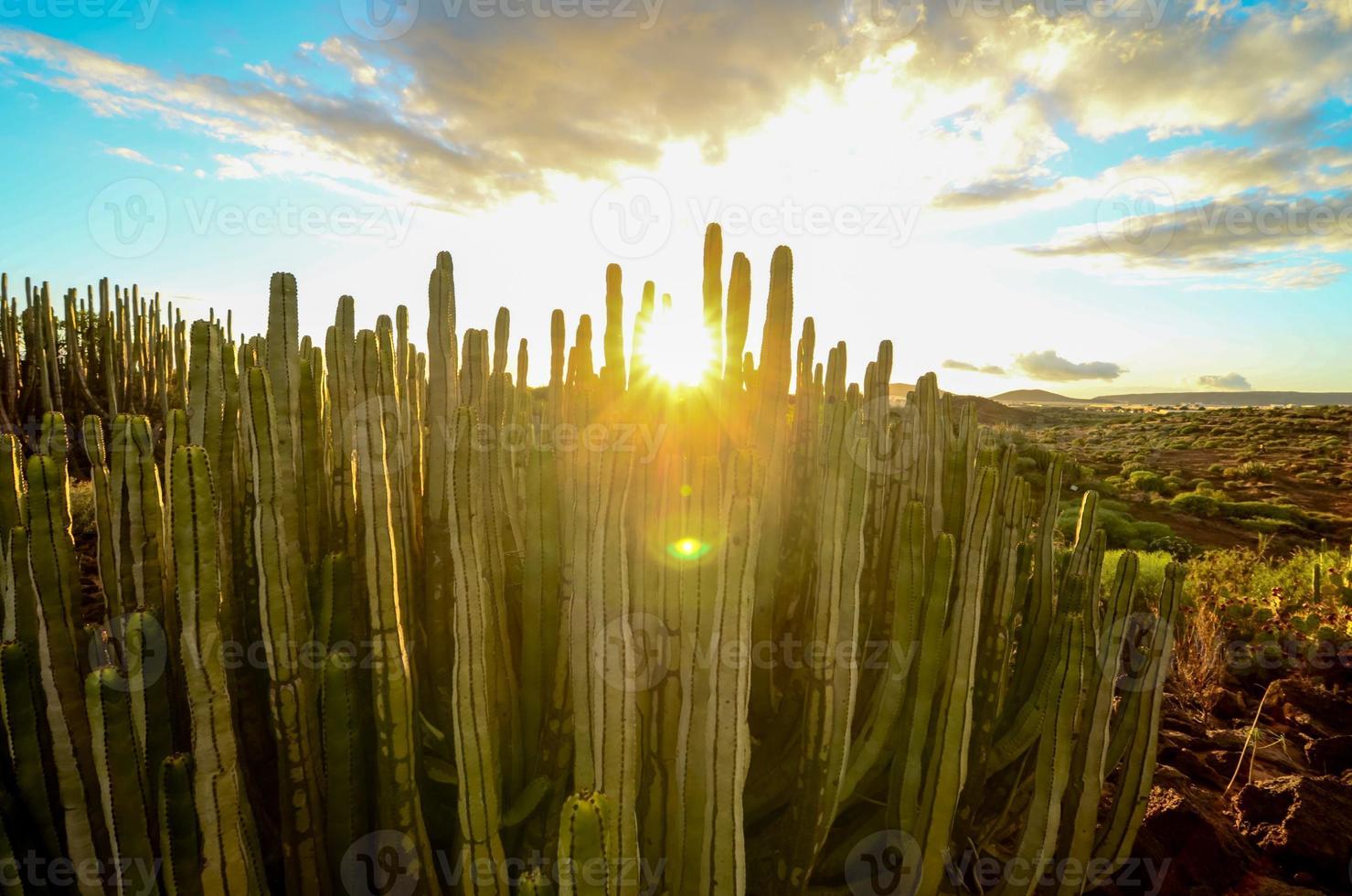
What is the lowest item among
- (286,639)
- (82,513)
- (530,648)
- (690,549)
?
(82,513)

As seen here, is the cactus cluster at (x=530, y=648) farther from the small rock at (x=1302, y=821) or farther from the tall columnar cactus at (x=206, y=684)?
the small rock at (x=1302, y=821)

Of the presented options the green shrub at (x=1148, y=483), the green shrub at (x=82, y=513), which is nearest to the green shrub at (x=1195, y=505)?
the green shrub at (x=1148, y=483)

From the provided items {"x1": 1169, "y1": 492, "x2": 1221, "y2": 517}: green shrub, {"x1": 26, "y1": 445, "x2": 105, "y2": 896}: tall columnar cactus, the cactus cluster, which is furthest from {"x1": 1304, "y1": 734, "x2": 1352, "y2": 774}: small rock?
{"x1": 1169, "y1": 492, "x2": 1221, "y2": 517}: green shrub

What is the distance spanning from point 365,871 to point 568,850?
0.81 m

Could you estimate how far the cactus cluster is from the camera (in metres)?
1.37

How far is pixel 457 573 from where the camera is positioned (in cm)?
143

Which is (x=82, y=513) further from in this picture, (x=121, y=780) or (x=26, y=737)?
(x=121, y=780)

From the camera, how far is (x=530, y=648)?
1.77 meters

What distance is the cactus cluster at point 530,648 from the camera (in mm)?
1371

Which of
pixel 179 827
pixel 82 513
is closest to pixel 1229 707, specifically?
pixel 179 827

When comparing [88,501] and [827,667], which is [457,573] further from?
[88,501]

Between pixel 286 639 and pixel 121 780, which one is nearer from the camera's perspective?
pixel 121 780

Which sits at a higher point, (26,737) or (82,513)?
(26,737)

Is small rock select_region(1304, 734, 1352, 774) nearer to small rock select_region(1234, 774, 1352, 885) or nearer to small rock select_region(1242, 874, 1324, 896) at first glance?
small rock select_region(1234, 774, 1352, 885)
